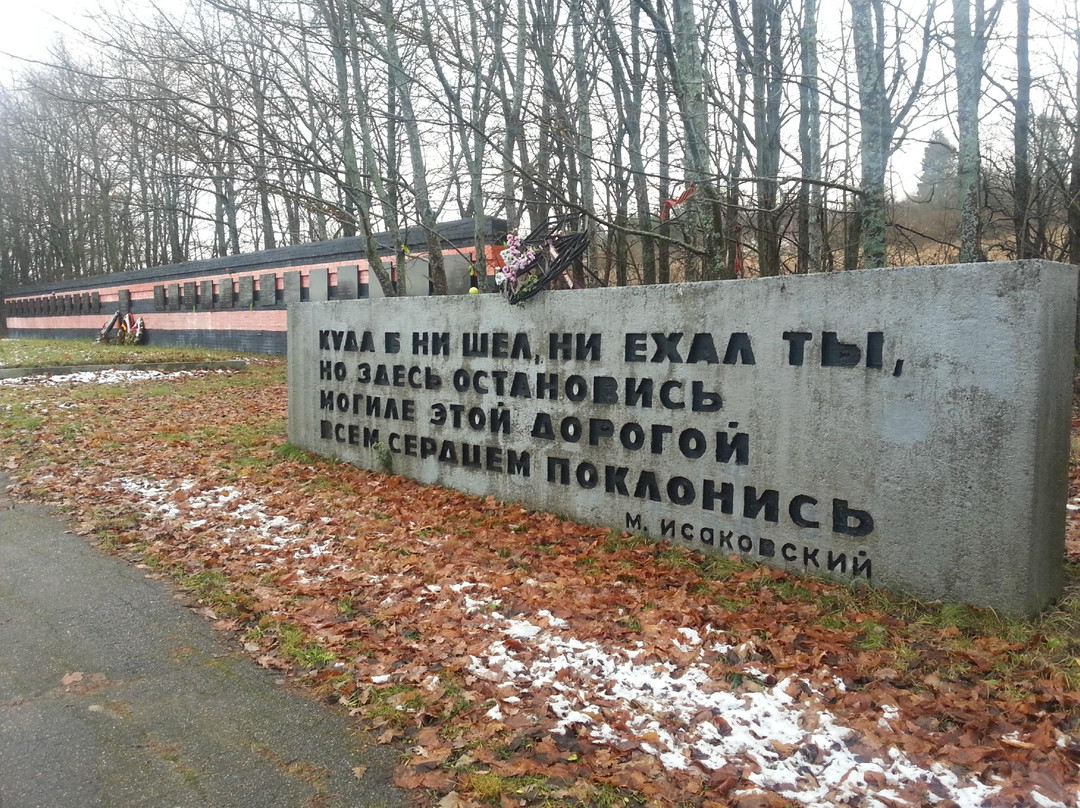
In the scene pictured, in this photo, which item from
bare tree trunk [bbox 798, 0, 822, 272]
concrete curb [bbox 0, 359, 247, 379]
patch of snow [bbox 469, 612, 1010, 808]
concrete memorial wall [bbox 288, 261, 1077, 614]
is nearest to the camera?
patch of snow [bbox 469, 612, 1010, 808]

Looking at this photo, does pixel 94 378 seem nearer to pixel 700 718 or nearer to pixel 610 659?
pixel 610 659

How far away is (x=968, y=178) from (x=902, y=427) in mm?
4142

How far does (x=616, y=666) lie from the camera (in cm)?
404

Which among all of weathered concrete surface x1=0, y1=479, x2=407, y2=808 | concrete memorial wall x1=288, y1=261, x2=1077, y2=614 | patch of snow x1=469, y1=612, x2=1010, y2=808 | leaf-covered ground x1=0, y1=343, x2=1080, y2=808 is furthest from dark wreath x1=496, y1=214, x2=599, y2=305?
weathered concrete surface x1=0, y1=479, x2=407, y2=808

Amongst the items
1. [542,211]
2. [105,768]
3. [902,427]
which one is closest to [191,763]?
[105,768]

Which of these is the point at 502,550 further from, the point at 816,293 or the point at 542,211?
the point at 542,211

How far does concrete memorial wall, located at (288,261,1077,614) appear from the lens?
441 centimetres

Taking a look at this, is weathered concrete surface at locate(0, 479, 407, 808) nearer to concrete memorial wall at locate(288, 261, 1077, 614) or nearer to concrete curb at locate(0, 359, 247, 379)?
concrete memorial wall at locate(288, 261, 1077, 614)

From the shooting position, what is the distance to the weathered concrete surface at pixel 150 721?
308 centimetres

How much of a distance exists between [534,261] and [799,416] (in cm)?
272

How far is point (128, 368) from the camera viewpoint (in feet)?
62.7

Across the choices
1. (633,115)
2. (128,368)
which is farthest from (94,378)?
(633,115)

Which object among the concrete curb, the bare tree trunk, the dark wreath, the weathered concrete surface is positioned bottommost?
the weathered concrete surface

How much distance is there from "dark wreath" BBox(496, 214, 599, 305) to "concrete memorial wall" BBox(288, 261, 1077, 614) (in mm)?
163
